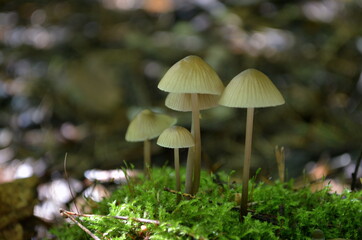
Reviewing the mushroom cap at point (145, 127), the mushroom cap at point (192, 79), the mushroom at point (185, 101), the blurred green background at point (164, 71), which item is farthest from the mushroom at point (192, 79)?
the blurred green background at point (164, 71)

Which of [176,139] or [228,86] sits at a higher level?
[228,86]

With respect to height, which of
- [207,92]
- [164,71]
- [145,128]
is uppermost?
[207,92]

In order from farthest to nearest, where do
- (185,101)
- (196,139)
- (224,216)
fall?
(185,101)
(196,139)
(224,216)

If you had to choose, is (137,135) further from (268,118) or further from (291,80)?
(291,80)

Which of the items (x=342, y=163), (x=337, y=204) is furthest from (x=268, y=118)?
(x=337, y=204)

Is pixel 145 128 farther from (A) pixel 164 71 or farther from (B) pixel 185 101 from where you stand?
(A) pixel 164 71

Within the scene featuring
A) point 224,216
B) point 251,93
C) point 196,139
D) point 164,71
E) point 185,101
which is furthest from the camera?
point 164,71

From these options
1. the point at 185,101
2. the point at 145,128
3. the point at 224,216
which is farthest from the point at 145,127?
the point at 224,216
